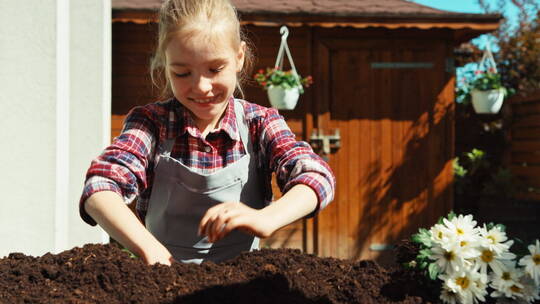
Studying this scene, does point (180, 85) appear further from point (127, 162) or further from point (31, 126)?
point (31, 126)

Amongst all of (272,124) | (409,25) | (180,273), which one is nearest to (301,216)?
(180,273)

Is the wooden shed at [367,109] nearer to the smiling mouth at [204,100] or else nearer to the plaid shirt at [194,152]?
the plaid shirt at [194,152]

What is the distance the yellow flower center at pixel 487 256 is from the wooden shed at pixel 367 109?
207 inches

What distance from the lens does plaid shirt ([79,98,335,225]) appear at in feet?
4.33

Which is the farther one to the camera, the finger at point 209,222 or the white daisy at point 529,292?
the white daisy at point 529,292

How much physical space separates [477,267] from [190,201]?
2.99 feet

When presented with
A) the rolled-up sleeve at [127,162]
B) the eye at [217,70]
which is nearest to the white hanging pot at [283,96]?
the rolled-up sleeve at [127,162]

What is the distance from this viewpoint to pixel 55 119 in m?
2.80

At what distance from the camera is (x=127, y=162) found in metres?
1.42

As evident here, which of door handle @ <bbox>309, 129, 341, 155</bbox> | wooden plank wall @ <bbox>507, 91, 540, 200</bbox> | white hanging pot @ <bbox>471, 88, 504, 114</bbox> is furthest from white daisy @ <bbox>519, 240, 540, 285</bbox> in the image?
wooden plank wall @ <bbox>507, 91, 540, 200</bbox>

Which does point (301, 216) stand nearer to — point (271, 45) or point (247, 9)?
point (247, 9)

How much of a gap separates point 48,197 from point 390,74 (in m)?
4.64

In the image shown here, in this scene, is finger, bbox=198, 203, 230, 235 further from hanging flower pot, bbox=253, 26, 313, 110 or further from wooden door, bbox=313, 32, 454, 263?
wooden door, bbox=313, 32, 454, 263

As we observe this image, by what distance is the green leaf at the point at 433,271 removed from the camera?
3.53ft
